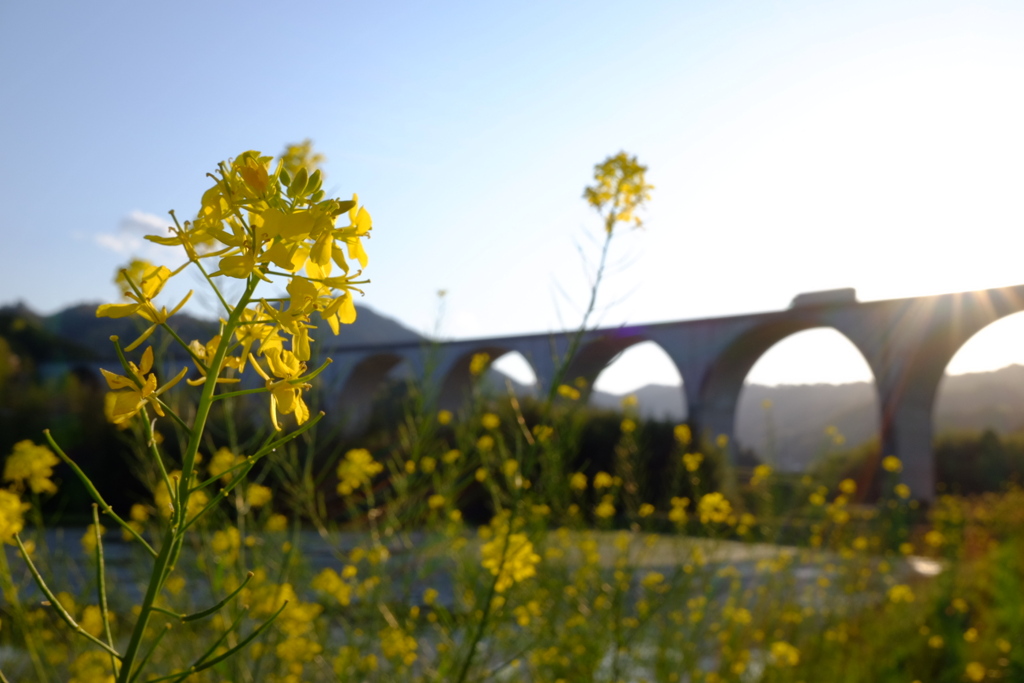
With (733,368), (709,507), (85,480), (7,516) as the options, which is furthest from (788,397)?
(85,480)

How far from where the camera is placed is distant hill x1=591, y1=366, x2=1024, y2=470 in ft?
104

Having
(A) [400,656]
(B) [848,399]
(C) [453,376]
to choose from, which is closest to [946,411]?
(B) [848,399]

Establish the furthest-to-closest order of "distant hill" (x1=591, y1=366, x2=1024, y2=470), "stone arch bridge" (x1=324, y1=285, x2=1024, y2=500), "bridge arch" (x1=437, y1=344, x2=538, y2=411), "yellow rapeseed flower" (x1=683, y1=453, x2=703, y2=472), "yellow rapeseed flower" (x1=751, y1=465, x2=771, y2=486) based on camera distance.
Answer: "distant hill" (x1=591, y1=366, x2=1024, y2=470), "bridge arch" (x1=437, y1=344, x2=538, y2=411), "stone arch bridge" (x1=324, y1=285, x2=1024, y2=500), "yellow rapeseed flower" (x1=751, y1=465, x2=771, y2=486), "yellow rapeseed flower" (x1=683, y1=453, x2=703, y2=472)

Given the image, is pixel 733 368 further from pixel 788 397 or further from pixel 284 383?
pixel 788 397

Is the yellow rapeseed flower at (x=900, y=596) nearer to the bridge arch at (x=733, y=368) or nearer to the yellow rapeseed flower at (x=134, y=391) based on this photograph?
the yellow rapeseed flower at (x=134, y=391)

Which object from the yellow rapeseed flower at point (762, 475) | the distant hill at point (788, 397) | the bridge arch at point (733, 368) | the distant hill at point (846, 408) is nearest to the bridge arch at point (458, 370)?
the distant hill at point (788, 397)

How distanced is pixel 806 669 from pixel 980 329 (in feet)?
44.8

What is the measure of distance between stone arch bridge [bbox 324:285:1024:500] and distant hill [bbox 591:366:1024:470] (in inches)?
67.9

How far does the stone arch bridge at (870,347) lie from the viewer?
1414cm

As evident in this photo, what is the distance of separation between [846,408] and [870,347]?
48.0 m

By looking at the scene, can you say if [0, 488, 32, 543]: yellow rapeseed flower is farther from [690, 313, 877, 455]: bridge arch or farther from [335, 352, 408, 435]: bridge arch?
[335, 352, 408, 435]: bridge arch

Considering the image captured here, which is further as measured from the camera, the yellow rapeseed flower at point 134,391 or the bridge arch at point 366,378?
the bridge arch at point 366,378

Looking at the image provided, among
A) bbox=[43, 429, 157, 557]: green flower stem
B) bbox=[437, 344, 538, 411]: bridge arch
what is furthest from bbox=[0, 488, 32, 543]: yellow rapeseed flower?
bbox=[437, 344, 538, 411]: bridge arch

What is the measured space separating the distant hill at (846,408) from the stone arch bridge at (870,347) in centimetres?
172
